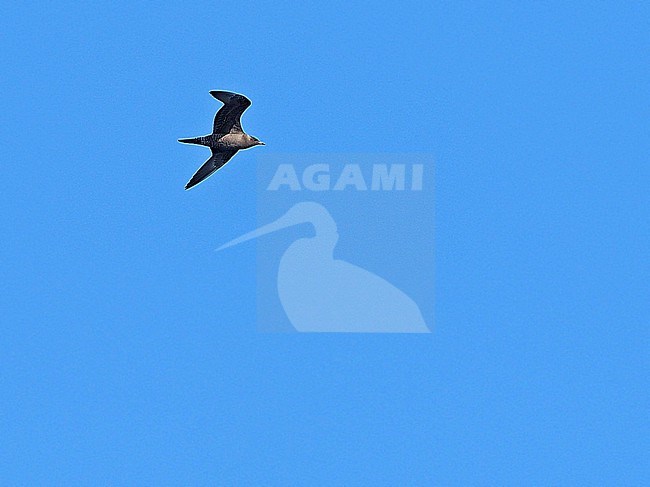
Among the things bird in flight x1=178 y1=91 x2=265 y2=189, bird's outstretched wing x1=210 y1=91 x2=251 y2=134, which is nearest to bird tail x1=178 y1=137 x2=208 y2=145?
bird in flight x1=178 y1=91 x2=265 y2=189

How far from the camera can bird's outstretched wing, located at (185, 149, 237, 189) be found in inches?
1097

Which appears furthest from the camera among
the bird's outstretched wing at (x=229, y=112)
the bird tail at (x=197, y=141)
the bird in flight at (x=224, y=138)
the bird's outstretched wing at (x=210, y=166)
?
the bird's outstretched wing at (x=210, y=166)

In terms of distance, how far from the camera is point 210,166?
28.0 m

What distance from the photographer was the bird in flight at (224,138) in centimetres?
2655

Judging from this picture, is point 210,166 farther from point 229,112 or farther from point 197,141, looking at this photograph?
point 229,112

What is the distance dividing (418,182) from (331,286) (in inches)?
101

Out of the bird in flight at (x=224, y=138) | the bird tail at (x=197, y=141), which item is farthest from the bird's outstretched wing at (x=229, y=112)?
the bird tail at (x=197, y=141)

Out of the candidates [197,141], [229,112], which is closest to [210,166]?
[197,141]

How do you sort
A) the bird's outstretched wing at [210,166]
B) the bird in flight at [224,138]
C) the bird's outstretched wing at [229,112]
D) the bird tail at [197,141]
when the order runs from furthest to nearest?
the bird's outstretched wing at [210,166] < the bird tail at [197,141] < the bird in flight at [224,138] < the bird's outstretched wing at [229,112]

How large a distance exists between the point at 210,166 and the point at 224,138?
0.93 m

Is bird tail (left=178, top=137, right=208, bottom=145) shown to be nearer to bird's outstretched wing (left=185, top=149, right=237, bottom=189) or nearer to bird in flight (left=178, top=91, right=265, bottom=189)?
bird in flight (left=178, top=91, right=265, bottom=189)

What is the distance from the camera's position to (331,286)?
2872 centimetres

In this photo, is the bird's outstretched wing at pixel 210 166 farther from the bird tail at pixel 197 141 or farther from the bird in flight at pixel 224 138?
the bird tail at pixel 197 141

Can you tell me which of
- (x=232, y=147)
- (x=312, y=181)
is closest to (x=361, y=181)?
(x=312, y=181)
